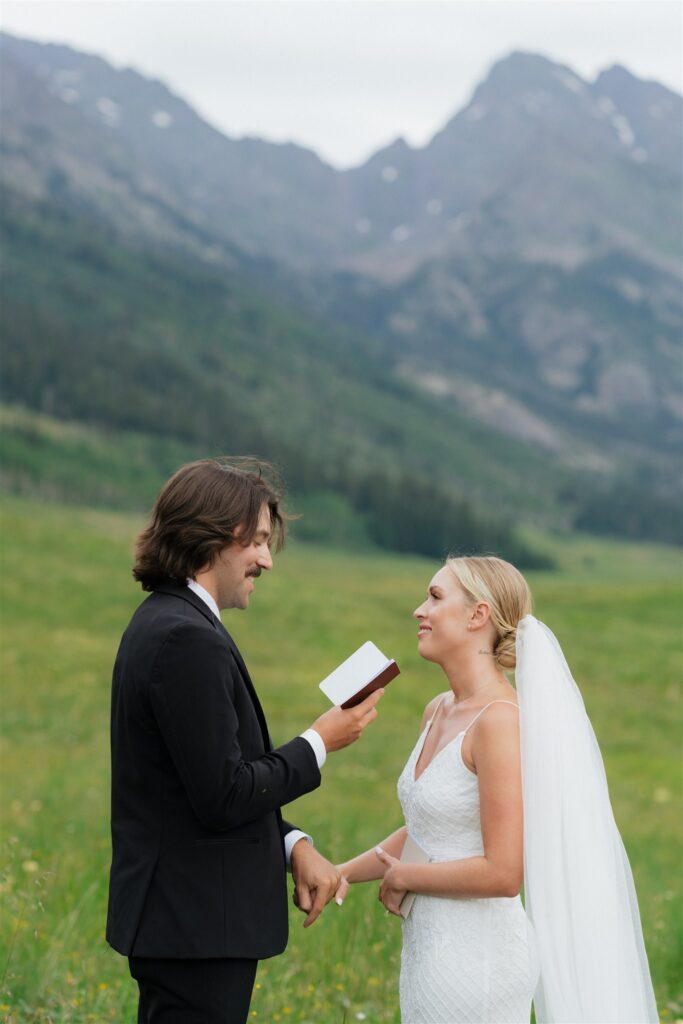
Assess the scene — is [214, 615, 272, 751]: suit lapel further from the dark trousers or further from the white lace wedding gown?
the dark trousers

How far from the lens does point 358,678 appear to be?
4918mm

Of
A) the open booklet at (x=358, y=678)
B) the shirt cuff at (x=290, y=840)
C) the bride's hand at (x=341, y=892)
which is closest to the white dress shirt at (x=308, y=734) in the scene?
the open booklet at (x=358, y=678)

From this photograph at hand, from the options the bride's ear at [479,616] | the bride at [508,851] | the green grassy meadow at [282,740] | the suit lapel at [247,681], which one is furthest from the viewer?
the green grassy meadow at [282,740]

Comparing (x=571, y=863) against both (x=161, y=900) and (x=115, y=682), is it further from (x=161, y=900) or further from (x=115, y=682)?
(x=115, y=682)

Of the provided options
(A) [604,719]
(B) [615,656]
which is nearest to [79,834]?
(A) [604,719]

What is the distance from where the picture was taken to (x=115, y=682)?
4688 millimetres

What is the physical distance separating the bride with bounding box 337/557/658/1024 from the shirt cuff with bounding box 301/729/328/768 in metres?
0.52

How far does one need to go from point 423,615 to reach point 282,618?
4391cm

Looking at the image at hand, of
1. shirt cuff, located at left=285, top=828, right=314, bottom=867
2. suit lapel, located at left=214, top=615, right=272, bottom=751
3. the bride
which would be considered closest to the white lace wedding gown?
the bride

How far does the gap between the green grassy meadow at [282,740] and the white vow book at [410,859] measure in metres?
1.63

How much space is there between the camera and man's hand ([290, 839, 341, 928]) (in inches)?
195

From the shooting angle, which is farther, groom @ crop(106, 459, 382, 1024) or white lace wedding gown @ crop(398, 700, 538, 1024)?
white lace wedding gown @ crop(398, 700, 538, 1024)

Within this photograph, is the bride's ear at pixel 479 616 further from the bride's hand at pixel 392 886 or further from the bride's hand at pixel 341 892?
the bride's hand at pixel 341 892

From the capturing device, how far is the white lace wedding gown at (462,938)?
191 inches
